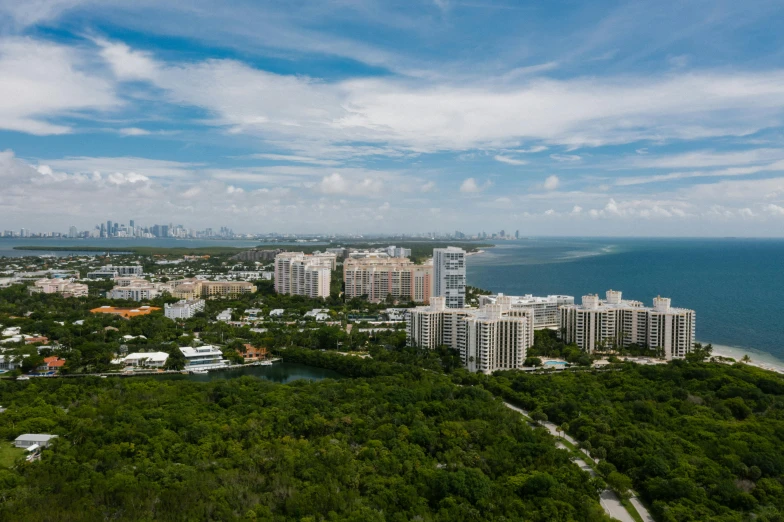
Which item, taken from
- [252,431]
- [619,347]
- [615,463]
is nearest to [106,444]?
[252,431]

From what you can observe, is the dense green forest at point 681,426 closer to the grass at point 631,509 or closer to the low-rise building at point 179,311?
the grass at point 631,509

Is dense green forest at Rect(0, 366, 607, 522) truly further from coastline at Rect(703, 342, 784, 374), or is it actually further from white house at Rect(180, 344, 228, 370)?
coastline at Rect(703, 342, 784, 374)

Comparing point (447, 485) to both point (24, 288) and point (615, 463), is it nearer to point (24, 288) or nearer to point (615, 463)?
point (615, 463)

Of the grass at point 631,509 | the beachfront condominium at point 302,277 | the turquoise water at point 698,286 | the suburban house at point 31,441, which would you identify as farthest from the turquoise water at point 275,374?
the turquoise water at point 698,286

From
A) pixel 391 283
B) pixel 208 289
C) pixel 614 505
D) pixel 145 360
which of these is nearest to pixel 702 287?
pixel 391 283

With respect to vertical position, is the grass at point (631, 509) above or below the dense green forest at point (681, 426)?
below
